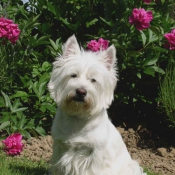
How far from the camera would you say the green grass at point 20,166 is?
15.8ft

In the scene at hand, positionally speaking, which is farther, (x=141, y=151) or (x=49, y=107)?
(x=141, y=151)

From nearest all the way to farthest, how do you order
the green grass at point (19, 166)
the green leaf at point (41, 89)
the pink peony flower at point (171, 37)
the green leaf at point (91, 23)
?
the green grass at point (19, 166) < the pink peony flower at point (171, 37) < the green leaf at point (41, 89) < the green leaf at point (91, 23)

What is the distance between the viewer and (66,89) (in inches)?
171

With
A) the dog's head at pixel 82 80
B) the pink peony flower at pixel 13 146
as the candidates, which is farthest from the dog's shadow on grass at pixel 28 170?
the dog's head at pixel 82 80

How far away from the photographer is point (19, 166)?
200 inches

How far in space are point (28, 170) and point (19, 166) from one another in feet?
0.48

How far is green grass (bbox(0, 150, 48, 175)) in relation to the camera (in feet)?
15.8

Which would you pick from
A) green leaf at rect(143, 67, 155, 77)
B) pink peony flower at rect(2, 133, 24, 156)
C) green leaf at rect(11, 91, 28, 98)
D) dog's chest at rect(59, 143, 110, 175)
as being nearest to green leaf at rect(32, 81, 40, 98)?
green leaf at rect(11, 91, 28, 98)

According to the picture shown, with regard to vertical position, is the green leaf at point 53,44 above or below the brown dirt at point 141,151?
above

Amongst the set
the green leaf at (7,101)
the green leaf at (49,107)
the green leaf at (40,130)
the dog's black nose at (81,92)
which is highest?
the dog's black nose at (81,92)

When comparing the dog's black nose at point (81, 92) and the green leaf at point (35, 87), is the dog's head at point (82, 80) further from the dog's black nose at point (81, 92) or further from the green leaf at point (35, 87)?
the green leaf at point (35, 87)

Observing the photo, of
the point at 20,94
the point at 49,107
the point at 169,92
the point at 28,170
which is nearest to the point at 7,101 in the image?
the point at 20,94

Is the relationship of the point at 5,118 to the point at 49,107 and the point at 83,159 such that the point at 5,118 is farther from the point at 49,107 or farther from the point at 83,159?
the point at 83,159

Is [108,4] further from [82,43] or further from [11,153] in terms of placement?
[11,153]
